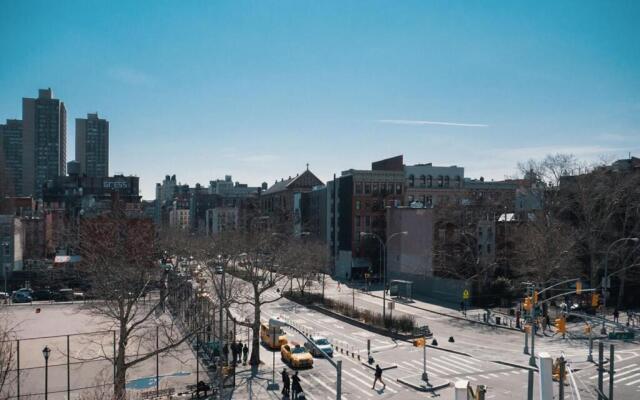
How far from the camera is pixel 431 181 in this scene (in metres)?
102

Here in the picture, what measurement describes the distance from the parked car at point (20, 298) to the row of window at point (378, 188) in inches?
2000

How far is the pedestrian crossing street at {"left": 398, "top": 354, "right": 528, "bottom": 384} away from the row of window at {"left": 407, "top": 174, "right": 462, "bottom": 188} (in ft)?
217

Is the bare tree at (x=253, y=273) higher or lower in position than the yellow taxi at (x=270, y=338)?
higher

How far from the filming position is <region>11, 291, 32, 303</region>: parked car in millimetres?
61969

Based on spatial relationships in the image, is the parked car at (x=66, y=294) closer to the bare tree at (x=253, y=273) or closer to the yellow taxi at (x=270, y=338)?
the bare tree at (x=253, y=273)

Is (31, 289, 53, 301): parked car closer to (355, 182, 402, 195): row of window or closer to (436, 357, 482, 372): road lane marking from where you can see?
(355, 182, 402, 195): row of window

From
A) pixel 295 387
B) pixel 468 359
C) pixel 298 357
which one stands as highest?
pixel 295 387

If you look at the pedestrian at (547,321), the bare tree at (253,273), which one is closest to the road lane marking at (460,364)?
the bare tree at (253,273)

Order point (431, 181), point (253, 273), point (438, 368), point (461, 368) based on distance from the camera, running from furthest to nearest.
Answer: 1. point (431, 181)
2. point (253, 273)
3. point (438, 368)
4. point (461, 368)

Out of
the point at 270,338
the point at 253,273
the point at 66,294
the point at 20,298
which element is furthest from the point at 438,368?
the point at 20,298

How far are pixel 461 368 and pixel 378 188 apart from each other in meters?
57.9

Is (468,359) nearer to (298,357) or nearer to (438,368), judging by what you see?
(438,368)

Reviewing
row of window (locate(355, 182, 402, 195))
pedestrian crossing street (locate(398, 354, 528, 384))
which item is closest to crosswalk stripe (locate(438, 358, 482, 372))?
pedestrian crossing street (locate(398, 354, 528, 384))

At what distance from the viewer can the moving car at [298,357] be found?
109ft
